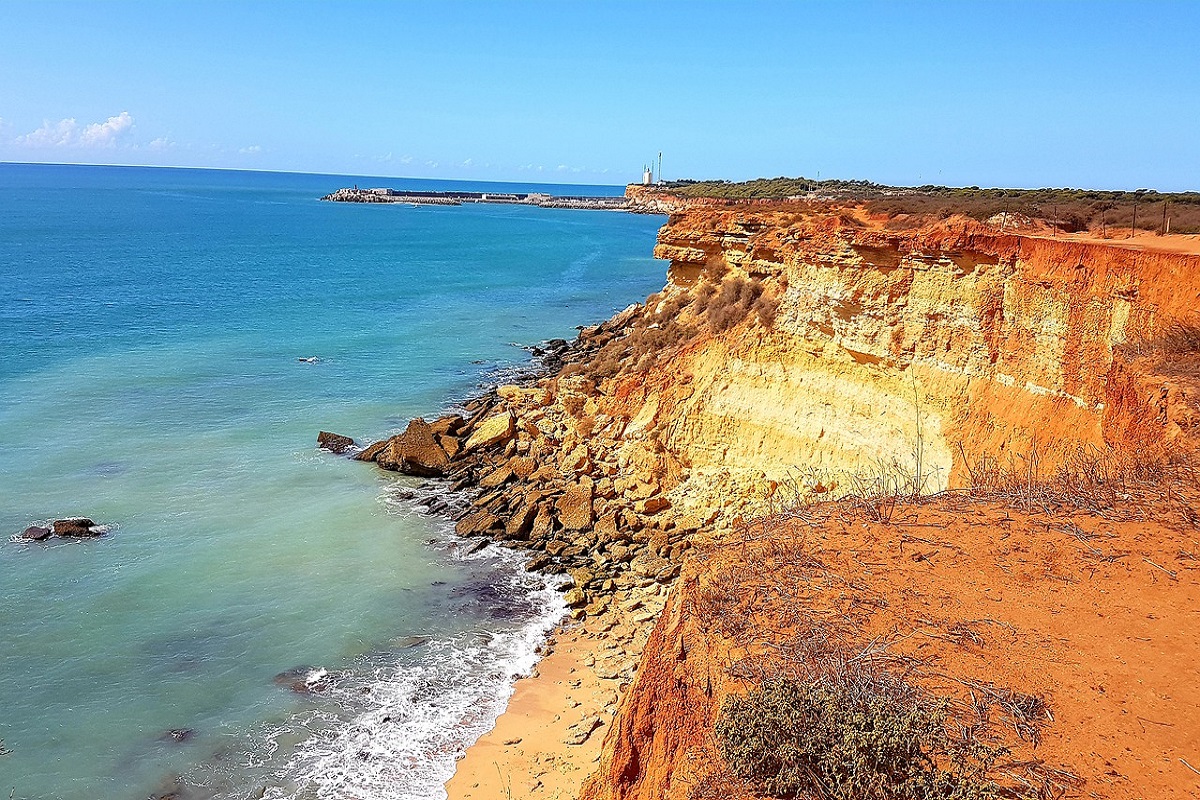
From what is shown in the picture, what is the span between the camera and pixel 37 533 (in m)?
19.9

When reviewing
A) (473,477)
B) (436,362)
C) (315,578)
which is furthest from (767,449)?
(436,362)

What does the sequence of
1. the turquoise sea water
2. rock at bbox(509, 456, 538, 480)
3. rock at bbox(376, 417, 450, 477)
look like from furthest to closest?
rock at bbox(376, 417, 450, 477)
rock at bbox(509, 456, 538, 480)
the turquoise sea water

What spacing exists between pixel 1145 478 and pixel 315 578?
1685 centimetres

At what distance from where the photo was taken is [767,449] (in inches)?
765

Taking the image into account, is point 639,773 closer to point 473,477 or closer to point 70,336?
point 473,477

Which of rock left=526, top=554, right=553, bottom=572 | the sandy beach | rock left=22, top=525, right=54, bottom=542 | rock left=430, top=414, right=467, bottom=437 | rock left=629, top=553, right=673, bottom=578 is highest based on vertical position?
rock left=430, top=414, right=467, bottom=437

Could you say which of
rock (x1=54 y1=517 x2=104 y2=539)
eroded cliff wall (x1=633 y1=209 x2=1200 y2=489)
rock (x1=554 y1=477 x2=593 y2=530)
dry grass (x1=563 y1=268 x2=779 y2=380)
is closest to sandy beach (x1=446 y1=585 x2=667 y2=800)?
rock (x1=554 y1=477 x2=593 y2=530)

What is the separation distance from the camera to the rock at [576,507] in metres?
20.2

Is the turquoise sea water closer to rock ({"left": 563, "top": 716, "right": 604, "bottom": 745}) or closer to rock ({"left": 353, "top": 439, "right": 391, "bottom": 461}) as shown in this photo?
rock ({"left": 353, "top": 439, "right": 391, "bottom": 461})

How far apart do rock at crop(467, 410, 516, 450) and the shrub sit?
2055 centimetres

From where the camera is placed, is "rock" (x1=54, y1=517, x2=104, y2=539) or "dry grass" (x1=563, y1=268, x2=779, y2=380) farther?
"dry grass" (x1=563, y1=268, x2=779, y2=380)

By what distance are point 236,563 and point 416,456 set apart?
7216 mm

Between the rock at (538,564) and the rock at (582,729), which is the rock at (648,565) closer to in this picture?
the rock at (538,564)

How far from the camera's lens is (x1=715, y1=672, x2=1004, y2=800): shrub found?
4.94 meters
